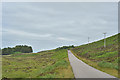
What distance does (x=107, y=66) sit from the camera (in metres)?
18.2

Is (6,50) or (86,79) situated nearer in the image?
(86,79)

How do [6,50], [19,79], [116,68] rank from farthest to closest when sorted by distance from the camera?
[6,50] < [19,79] < [116,68]

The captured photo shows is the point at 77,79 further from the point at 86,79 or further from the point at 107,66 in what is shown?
the point at 107,66

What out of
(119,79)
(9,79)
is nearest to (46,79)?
(119,79)

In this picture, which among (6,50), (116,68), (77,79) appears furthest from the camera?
(6,50)

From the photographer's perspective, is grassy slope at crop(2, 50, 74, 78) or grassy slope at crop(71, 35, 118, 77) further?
grassy slope at crop(71, 35, 118, 77)

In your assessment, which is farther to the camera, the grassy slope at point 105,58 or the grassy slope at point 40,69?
the grassy slope at point 105,58

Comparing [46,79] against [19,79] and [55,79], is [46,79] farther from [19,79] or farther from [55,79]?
[19,79]

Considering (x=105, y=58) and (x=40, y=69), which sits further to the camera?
(x=105, y=58)

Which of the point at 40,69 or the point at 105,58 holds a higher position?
the point at 105,58

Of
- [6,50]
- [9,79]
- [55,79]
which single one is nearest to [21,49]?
[6,50]

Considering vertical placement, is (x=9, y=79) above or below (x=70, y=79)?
below

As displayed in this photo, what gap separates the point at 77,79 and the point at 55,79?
229 cm

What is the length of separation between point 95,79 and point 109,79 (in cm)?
160
